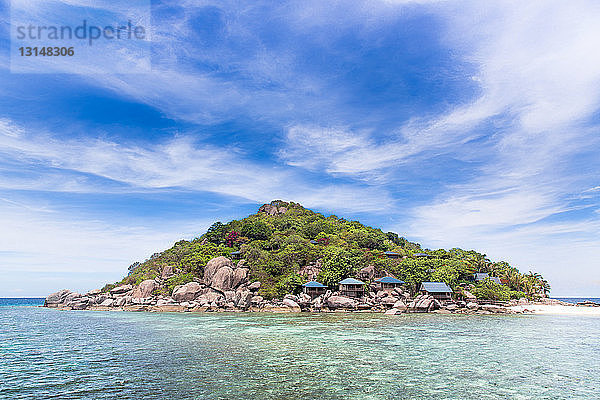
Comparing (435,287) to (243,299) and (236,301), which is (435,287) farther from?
(236,301)

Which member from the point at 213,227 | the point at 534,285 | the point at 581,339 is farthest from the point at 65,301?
the point at 534,285

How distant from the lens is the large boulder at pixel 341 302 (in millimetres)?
49938

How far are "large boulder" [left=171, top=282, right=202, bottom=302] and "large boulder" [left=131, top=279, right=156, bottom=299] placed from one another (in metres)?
6.80

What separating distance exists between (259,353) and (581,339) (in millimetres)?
24505

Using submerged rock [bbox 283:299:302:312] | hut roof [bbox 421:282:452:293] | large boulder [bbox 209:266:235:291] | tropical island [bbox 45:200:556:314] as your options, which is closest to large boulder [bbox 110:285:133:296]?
tropical island [bbox 45:200:556:314]

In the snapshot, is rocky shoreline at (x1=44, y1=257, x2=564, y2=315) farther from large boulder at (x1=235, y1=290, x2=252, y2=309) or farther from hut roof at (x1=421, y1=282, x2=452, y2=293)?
hut roof at (x1=421, y1=282, x2=452, y2=293)

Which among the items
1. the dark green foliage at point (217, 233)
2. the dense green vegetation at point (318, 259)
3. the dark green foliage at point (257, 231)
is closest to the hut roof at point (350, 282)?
the dense green vegetation at point (318, 259)

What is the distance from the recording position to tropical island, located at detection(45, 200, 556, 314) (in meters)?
52.2

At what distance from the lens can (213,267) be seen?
60094 mm

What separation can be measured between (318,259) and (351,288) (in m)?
11.0

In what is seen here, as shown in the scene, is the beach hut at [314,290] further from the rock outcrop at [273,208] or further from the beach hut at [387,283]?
the rock outcrop at [273,208]

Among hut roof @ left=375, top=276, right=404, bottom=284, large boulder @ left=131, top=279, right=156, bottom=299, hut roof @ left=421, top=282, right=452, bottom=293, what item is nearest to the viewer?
hut roof @ left=421, top=282, right=452, bottom=293

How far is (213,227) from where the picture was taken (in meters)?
85.4

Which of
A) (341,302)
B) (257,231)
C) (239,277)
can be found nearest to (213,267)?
(239,277)
